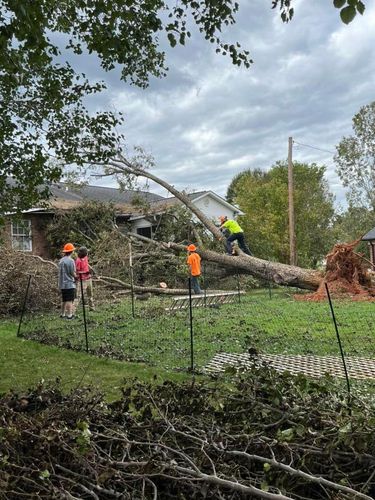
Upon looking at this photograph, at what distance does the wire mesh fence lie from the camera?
6.86m

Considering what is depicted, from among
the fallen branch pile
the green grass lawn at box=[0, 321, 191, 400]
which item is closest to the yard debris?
the green grass lawn at box=[0, 321, 191, 400]

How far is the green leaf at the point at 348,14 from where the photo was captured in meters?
1.93

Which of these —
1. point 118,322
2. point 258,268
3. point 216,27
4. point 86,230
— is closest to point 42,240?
point 86,230

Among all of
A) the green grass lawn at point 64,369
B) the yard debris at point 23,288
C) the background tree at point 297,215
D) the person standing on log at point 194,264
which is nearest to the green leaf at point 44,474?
the green grass lawn at point 64,369

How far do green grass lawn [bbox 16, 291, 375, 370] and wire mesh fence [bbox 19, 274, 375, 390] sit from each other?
0.01 metres

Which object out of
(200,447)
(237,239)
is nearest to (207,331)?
(237,239)

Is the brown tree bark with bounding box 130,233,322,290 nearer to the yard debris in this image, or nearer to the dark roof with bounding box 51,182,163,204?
the yard debris

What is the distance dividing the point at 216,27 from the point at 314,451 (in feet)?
12.0

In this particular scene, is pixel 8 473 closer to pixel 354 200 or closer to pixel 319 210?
pixel 319 210

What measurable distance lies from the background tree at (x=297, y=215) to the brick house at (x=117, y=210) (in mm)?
2043

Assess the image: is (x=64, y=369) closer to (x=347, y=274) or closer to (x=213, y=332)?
(x=213, y=332)

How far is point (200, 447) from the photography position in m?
1.87

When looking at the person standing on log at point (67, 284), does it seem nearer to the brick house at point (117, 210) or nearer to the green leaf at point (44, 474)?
the brick house at point (117, 210)

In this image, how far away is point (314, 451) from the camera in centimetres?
176
